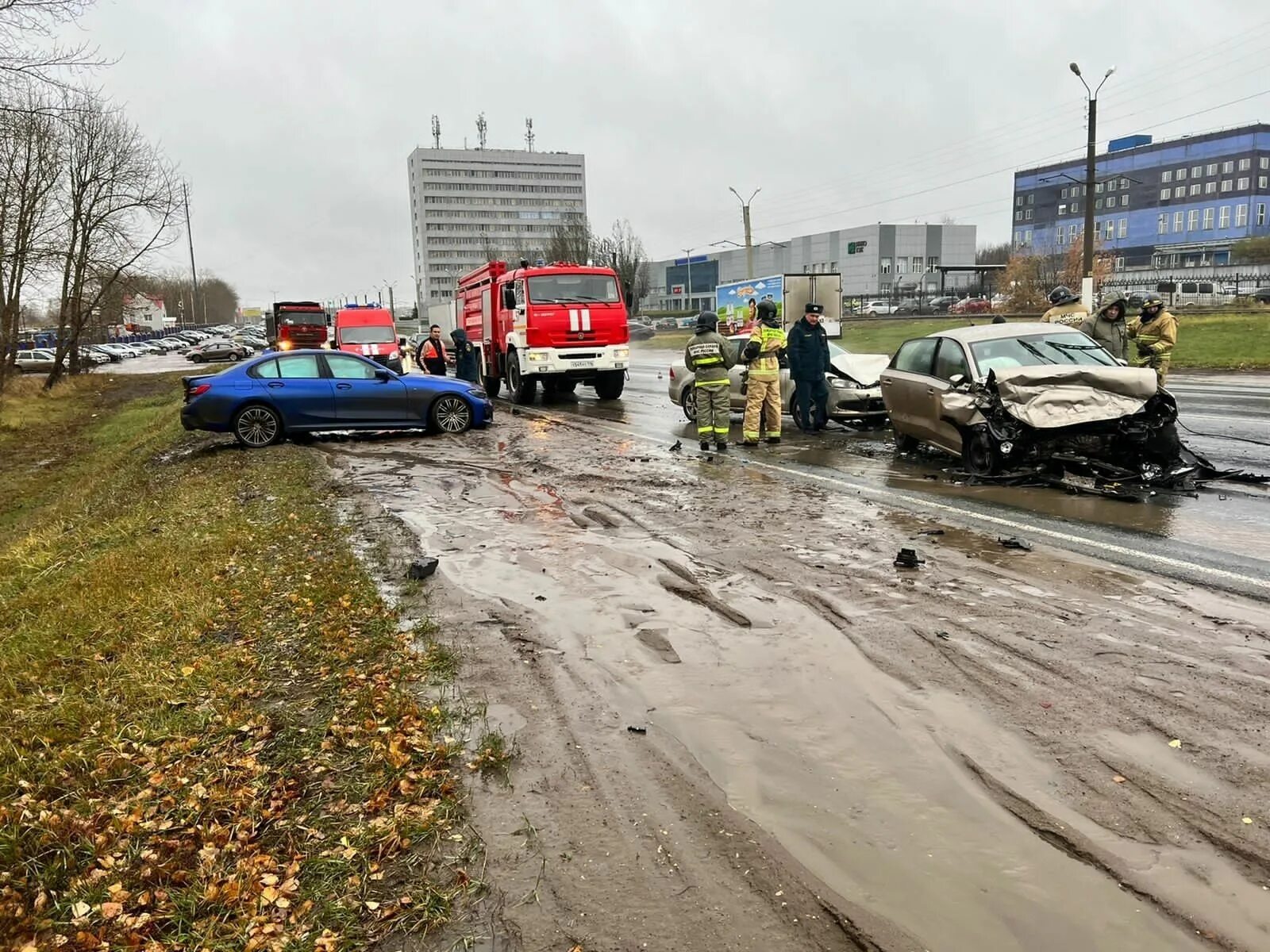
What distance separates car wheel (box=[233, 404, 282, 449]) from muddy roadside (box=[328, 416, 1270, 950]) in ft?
28.4

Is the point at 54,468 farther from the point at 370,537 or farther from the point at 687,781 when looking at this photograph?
the point at 687,781

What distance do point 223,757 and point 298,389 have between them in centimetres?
1120

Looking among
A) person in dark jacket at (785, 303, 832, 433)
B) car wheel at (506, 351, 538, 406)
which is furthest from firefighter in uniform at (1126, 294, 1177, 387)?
A: car wheel at (506, 351, 538, 406)

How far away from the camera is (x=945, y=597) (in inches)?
215

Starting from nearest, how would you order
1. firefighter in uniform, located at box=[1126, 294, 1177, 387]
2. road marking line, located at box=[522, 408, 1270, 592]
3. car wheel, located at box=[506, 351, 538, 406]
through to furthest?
road marking line, located at box=[522, 408, 1270, 592]
firefighter in uniform, located at box=[1126, 294, 1177, 387]
car wheel, located at box=[506, 351, 538, 406]

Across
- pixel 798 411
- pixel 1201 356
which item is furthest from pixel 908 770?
pixel 1201 356

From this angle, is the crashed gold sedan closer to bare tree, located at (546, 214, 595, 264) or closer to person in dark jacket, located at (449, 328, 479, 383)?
person in dark jacket, located at (449, 328, 479, 383)

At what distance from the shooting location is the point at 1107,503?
26.0 ft

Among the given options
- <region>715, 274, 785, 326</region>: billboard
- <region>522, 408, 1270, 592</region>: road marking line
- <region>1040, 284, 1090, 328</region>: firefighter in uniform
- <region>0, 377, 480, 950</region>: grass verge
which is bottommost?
<region>0, 377, 480, 950</region>: grass verge

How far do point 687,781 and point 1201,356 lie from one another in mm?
26535

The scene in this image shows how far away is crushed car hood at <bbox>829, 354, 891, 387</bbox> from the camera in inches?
530

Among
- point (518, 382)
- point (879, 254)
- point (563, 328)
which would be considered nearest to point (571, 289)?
point (563, 328)

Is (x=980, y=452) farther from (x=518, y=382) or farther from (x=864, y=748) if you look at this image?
(x=518, y=382)

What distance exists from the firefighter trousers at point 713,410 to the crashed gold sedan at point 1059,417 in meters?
3.06
